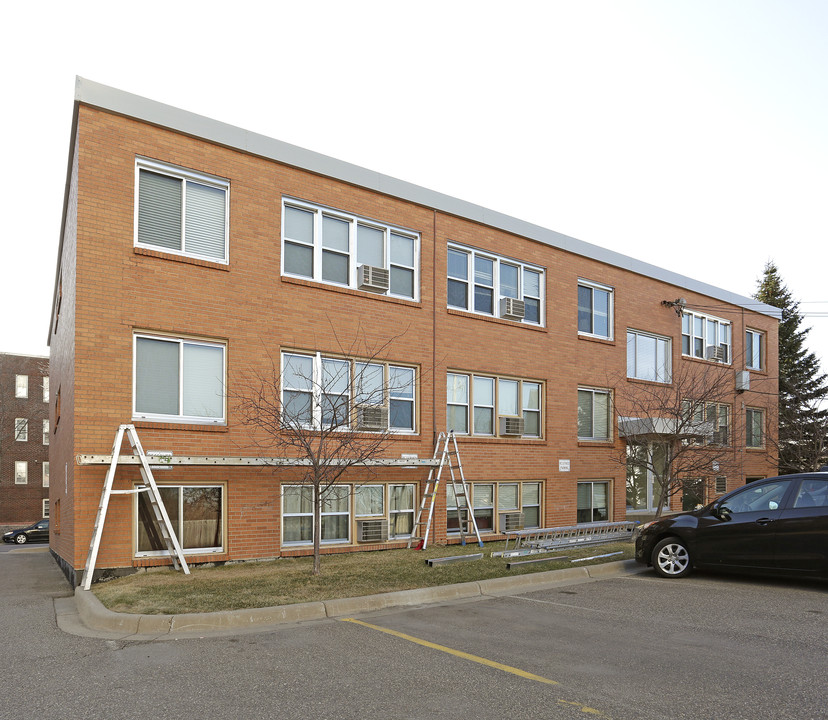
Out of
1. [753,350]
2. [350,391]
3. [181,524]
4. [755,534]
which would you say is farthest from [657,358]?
[181,524]

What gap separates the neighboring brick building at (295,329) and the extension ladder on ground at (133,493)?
0.48 metres

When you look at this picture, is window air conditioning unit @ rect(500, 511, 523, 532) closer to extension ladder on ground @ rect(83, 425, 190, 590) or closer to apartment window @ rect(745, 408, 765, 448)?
extension ladder on ground @ rect(83, 425, 190, 590)

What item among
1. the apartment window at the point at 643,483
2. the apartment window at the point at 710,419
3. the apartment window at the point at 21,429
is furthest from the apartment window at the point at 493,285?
the apartment window at the point at 21,429

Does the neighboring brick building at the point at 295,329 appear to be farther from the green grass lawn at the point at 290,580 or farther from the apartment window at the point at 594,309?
the green grass lawn at the point at 290,580

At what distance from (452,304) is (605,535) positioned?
6.08 meters

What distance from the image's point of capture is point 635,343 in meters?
22.5

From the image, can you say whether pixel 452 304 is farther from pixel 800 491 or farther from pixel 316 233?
pixel 800 491

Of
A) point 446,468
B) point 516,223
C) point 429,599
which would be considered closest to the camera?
point 429,599

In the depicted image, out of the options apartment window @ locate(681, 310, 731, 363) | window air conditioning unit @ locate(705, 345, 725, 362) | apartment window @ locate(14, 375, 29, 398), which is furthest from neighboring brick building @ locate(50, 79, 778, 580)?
apartment window @ locate(14, 375, 29, 398)

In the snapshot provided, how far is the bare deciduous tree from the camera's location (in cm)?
1323

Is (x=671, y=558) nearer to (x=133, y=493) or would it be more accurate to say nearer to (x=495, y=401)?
(x=495, y=401)

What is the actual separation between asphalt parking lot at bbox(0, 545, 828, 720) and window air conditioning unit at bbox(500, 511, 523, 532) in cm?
810

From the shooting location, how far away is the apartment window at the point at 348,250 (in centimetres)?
1459

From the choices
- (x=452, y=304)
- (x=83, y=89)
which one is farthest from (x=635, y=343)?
(x=83, y=89)
